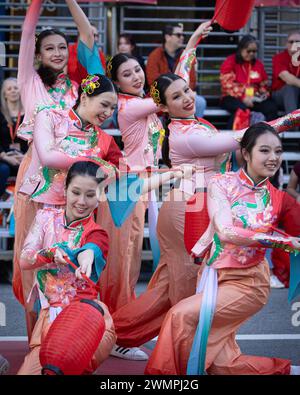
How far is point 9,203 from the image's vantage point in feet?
25.7

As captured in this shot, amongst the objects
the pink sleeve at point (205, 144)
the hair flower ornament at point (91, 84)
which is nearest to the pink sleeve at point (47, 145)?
the hair flower ornament at point (91, 84)

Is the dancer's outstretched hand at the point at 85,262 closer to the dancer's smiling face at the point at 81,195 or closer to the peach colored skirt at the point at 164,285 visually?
the dancer's smiling face at the point at 81,195

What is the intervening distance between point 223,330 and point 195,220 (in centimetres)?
60

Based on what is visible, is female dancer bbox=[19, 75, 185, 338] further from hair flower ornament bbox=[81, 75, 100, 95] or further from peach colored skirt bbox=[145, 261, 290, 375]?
peach colored skirt bbox=[145, 261, 290, 375]

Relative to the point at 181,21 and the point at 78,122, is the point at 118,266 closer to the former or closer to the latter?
the point at 78,122

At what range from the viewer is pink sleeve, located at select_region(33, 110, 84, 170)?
4785 millimetres

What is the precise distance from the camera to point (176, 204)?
5.04 metres

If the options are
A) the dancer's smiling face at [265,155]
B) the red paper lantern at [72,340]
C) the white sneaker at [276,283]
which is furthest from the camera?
the white sneaker at [276,283]

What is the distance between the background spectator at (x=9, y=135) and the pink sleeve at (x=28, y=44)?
2.16 m

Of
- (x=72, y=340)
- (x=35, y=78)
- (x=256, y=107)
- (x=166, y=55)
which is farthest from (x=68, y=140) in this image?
(x=256, y=107)

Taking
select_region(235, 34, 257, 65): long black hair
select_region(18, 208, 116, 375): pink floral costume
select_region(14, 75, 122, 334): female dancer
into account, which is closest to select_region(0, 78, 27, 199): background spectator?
select_region(235, 34, 257, 65): long black hair

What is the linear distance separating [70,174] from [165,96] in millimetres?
933

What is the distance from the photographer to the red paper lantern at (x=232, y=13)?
17.4 ft
